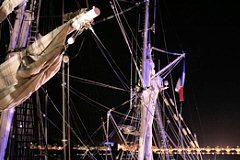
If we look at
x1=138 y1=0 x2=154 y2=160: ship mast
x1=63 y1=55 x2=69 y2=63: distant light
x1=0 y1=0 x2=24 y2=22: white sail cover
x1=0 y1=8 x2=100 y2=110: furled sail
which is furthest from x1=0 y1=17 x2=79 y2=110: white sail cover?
x1=138 y1=0 x2=154 y2=160: ship mast

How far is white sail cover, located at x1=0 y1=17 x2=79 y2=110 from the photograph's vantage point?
21.1 ft

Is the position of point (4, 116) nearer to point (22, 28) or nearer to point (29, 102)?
point (29, 102)

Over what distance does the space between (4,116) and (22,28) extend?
325 cm

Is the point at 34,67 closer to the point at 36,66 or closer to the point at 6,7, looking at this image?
the point at 36,66

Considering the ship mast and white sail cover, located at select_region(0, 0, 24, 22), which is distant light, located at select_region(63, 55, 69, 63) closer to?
white sail cover, located at select_region(0, 0, 24, 22)

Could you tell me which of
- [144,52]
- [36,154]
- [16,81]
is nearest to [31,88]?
[16,81]

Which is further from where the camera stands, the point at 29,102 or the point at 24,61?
the point at 29,102

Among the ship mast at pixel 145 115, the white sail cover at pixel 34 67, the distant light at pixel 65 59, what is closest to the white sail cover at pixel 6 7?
the white sail cover at pixel 34 67

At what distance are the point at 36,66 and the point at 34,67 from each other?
5 centimetres

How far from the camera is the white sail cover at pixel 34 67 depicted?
642cm

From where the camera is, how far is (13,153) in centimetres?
944

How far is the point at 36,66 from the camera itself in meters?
6.33

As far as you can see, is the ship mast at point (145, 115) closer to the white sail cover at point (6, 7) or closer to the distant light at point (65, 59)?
the distant light at point (65, 59)

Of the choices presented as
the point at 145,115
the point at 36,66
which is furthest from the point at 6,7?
the point at 145,115
